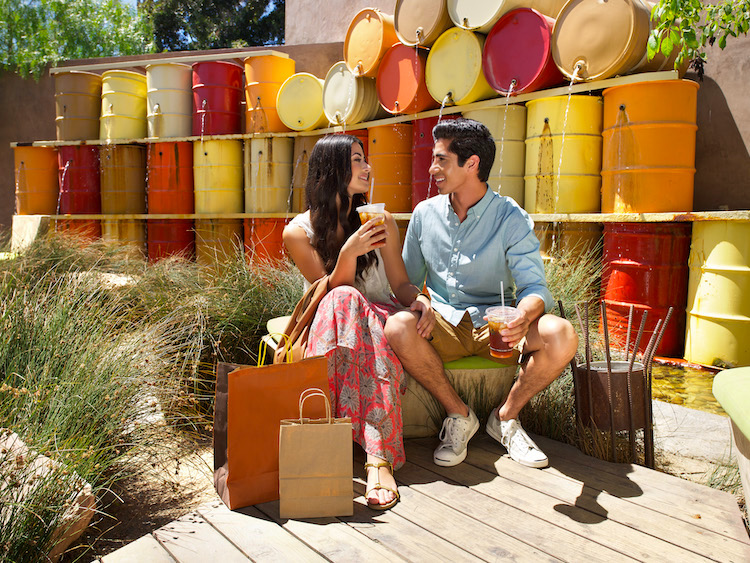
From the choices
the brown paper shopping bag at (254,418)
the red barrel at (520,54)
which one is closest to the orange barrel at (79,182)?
the red barrel at (520,54)

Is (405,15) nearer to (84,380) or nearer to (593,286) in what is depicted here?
(593,286)

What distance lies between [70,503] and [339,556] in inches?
30.6

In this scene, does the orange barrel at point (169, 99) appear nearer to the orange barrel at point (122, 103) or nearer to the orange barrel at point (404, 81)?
the orange barrel at point (122, 103)

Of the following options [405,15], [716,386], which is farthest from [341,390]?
[405,15]

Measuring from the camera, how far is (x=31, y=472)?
1657mm

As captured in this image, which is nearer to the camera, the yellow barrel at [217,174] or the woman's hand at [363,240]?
the woman's hand at [363,240]

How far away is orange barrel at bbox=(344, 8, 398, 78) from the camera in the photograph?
5567 mm

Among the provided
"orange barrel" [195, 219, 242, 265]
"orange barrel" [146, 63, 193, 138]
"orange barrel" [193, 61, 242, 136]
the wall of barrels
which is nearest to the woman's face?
the wall of barrels

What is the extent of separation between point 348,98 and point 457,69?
1317mm

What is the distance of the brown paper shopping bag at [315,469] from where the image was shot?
1.84 metres

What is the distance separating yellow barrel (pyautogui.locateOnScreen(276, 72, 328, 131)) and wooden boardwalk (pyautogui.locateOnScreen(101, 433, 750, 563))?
4850 millimetres

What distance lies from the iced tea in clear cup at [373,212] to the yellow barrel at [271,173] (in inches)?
178

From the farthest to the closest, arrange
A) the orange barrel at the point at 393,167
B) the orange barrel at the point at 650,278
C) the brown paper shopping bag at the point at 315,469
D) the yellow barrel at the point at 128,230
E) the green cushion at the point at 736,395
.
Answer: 1. the yellow barrel at the point at 128,230
2. the orange barrel at the point at 393,167
3. the orange barrel at the point at 650,278
4. the brown paper shopping bag at the point at 315,469
5. the green cushion at the point at 736,395

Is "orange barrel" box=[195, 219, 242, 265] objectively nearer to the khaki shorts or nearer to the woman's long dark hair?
the woman's long dark hair
